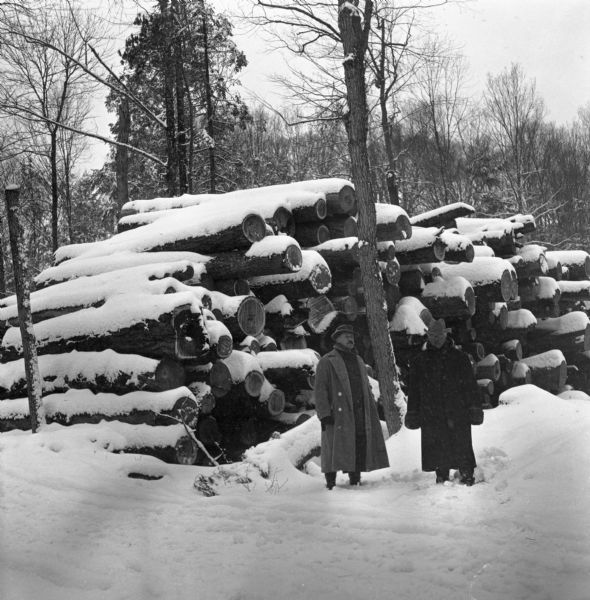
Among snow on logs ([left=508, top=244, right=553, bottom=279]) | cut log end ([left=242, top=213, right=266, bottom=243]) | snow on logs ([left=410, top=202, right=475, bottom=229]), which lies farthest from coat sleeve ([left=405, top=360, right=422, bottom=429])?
A: snow on logs ([left=508, top=244, right=553, bottom=279])

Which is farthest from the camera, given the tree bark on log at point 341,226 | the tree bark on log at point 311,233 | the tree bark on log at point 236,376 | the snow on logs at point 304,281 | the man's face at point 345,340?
the tree bark on log at point 341,226

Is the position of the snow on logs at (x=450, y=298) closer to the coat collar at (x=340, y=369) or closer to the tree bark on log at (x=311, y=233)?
the tree bark on log at (x=311, y=233)

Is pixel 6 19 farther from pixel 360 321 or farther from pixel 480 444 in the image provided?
pixel 480 444

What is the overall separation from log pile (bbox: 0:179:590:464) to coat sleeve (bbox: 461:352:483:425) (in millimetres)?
2874

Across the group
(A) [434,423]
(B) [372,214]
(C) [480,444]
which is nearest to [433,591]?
(A) [434,423]

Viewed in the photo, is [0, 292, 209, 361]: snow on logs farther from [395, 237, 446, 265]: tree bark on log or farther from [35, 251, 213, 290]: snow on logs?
[395, 237, 446, 265]: tree bark on log

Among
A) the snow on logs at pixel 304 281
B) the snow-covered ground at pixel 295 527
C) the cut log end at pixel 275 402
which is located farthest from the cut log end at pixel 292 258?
the snow-covered ground at pixel 295 527

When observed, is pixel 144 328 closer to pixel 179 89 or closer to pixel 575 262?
pixel 179 89

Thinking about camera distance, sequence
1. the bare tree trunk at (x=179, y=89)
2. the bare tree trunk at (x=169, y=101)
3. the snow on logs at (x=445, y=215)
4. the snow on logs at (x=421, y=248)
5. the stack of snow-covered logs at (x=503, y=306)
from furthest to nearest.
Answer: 1. the bare tree trunk at (x=179, y=89)
2. the bare tree trunk at (x=169, y=101)
3. the snow on logs at (x=445, y=215)
4. the stack of snow-covered logs at (x=503, y=306)
5. the snow on logs at (x=421, y=248)

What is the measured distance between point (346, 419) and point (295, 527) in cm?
194

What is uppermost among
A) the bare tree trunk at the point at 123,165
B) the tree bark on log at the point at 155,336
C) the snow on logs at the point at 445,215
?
the bare tree trunk at the point at 123,165

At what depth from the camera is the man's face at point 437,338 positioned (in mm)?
6387

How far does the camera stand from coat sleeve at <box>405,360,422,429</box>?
6.32 meters

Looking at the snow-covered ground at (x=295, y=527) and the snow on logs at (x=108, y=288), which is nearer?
the snow-covered ground at (x=295, y=527)
